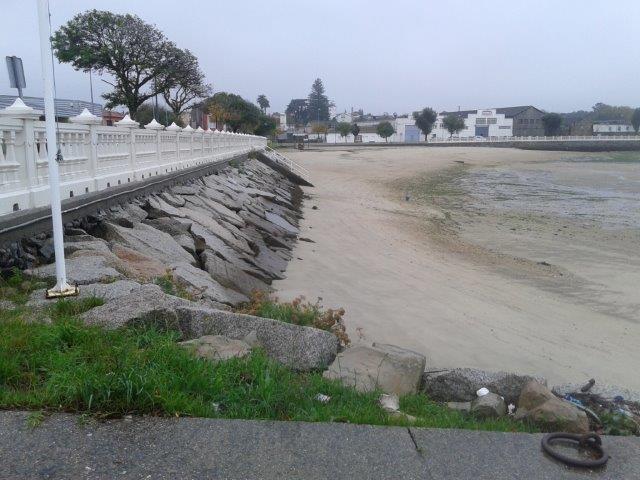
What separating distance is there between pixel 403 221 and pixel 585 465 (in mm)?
17344

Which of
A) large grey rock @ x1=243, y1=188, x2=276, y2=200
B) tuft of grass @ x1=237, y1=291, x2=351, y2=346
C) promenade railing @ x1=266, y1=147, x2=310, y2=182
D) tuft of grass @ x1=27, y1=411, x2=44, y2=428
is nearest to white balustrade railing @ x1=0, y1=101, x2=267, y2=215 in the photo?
tuft of grass @ x1=237, y1=291, x2=351, y2=346

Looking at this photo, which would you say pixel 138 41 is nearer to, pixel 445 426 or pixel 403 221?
pixel 403 221

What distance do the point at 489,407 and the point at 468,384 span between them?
0.68m

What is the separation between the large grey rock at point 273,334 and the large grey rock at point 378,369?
0.59 ft

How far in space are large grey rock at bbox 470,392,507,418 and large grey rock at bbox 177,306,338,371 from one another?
1.25m

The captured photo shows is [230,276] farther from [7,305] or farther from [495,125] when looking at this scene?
[495,125]

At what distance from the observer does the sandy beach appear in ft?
25.0

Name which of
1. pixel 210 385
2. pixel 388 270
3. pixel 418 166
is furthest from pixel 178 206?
pixel 418 166

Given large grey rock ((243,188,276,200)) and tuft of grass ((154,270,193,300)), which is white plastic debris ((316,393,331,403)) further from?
large grey rock ((243,188,276,200))

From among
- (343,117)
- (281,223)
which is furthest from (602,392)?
(343,117)

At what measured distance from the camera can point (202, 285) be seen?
7121 mm

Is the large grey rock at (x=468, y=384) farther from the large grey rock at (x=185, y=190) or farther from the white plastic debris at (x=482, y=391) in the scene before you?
the large grey rock at (x=185, y=190)

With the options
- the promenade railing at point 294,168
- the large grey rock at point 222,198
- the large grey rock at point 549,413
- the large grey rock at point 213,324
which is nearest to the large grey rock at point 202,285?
the large grey rock at point 213,324

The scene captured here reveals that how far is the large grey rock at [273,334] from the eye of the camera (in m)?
4.73
